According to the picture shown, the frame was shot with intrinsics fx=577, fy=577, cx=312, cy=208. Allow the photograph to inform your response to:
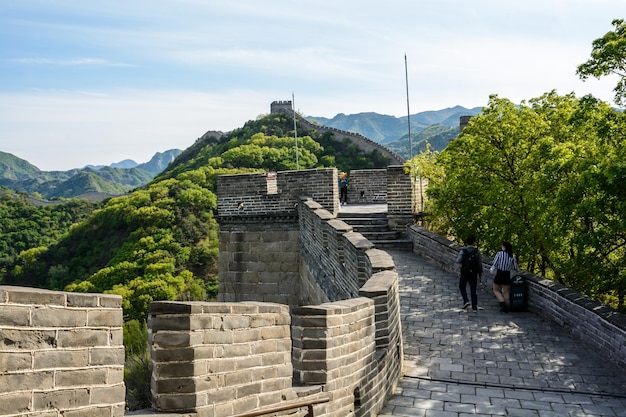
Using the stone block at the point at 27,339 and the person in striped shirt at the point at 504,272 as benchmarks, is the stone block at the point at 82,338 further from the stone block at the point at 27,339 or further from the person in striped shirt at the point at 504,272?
the person in striped shirt at the point at 504,272

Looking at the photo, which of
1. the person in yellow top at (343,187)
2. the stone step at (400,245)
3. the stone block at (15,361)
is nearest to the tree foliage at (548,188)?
the stone step at (400,245)

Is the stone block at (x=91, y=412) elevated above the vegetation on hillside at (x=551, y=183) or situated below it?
below

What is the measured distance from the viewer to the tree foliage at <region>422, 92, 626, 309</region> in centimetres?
911

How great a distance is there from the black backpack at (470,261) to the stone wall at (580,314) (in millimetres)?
1065

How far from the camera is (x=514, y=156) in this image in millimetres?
12750

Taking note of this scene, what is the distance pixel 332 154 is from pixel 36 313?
66326 millimetres

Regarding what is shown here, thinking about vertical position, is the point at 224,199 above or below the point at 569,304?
above

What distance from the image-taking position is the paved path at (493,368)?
5.75 meters

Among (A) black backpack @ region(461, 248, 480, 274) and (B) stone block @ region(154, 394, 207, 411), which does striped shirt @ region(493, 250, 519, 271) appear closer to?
(A) black backpack @ region(461, 248, 480, 274)

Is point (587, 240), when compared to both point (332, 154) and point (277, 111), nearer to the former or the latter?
point (332, 154)

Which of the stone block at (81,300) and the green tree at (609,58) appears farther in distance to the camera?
the green tree at (609,58)

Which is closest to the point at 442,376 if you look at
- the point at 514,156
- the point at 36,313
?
the point at 36,313

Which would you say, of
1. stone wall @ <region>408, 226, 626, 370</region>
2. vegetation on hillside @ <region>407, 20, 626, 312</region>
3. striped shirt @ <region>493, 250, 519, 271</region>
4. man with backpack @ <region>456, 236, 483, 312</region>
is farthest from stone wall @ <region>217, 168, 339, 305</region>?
striped shirt @ <region>493, 250, 519, 271</region>

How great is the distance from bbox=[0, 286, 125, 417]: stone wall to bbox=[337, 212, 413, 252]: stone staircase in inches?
461
